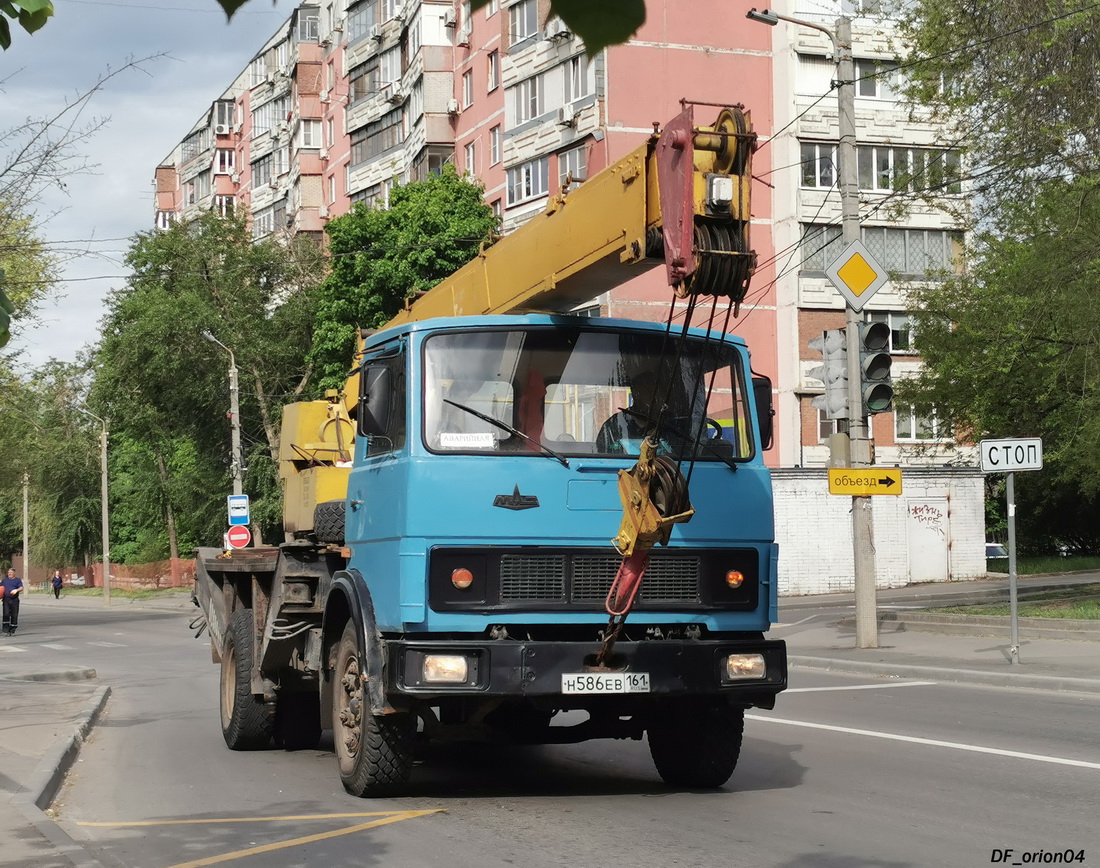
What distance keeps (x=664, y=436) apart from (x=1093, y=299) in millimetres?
16386

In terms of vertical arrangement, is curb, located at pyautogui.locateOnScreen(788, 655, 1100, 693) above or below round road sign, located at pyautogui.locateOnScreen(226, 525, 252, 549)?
below

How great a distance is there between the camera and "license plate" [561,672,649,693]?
7.65m

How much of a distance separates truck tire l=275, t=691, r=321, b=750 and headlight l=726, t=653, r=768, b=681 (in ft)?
14.1

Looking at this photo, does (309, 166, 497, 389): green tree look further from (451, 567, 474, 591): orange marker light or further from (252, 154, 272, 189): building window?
(451, 567, 474, 591): orange marker light

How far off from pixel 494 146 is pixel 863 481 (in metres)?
34.8

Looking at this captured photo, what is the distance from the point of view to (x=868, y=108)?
158ft

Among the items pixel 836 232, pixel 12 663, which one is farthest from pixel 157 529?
pixel 12 663

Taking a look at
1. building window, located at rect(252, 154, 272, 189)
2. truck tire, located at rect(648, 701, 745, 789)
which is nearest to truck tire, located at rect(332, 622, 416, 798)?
truck tire, located at rect(648, 701, 745, 789)

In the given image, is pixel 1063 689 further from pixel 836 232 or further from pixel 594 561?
pixel 836 232

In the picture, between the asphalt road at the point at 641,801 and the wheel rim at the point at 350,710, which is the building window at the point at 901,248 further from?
the wheel rim at the point at 350,710

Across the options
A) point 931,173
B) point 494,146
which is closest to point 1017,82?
point 931,173

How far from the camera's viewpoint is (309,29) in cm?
7450

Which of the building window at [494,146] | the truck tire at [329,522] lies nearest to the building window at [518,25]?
the building window at [494,146]

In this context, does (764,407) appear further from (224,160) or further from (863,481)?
(224,160)
